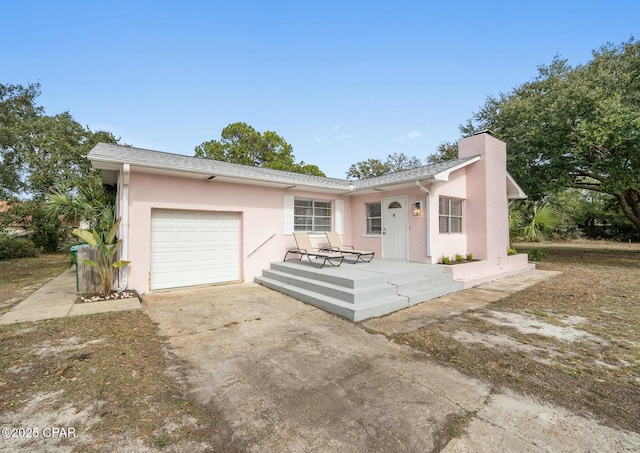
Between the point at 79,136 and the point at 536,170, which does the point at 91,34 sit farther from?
the point at 536,170

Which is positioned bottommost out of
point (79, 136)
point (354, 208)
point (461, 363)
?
point (461, 363)

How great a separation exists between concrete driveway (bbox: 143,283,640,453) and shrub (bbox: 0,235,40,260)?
57.4 ft

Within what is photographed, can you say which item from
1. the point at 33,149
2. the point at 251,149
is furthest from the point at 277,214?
the point at 33,149

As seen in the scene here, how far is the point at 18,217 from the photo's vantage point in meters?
16.8

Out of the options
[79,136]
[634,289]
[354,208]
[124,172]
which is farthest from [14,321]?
[79,136]

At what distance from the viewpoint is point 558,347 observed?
12.9ft

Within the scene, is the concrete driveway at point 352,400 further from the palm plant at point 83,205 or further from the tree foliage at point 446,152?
the tree foliage at point 446,152

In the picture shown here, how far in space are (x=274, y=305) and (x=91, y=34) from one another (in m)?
9.93

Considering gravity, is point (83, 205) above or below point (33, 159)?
below

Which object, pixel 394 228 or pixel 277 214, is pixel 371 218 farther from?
pixel 277 214

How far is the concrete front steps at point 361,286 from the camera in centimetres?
557

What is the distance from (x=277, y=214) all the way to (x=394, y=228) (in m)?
4.06

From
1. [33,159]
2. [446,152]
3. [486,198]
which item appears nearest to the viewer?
[486,198]

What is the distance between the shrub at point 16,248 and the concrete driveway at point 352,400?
17.5 m
